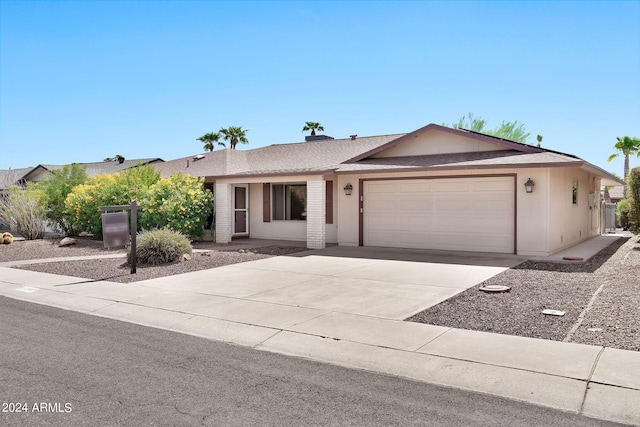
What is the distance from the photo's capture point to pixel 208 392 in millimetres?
4629

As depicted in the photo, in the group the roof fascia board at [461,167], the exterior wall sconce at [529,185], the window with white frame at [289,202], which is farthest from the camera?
the window with white frame at [289,202]

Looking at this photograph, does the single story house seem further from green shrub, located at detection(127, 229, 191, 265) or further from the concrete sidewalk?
green shrub, located at detection(127, 229, 191, 265)

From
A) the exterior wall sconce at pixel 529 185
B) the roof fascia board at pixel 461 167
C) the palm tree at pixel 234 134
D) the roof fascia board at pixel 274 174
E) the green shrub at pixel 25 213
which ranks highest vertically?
the palm tree at pixel 234 134

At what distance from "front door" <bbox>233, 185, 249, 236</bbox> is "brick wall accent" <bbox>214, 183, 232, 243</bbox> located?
30.8 inches

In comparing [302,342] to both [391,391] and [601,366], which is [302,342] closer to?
[391,391]

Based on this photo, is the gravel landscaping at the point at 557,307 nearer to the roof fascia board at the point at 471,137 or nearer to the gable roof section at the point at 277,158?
the roof fascia board at the point at 471,137

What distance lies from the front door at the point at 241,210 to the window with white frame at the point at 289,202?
1371 millimetres

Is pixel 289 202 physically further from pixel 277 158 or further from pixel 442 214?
pixel 442 214

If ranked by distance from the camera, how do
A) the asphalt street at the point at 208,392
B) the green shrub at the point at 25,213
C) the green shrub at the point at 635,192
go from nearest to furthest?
1. the asphalt street at the point at 208,392
2. the green shrub at the point at 635,192
3. the green shrub at the point at 25,213

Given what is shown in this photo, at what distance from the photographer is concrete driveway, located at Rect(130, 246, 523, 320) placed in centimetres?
845

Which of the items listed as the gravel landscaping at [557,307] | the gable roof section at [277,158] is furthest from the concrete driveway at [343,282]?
the gable roof section at [277,158]

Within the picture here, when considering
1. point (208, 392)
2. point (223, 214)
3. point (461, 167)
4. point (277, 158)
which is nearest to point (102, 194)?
point (223, 214)

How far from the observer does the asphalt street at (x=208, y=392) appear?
405cm

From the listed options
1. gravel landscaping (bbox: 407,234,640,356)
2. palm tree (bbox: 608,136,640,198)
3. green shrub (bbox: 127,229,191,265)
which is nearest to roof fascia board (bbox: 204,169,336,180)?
green shrub (bbox: 127,229,191,265)
